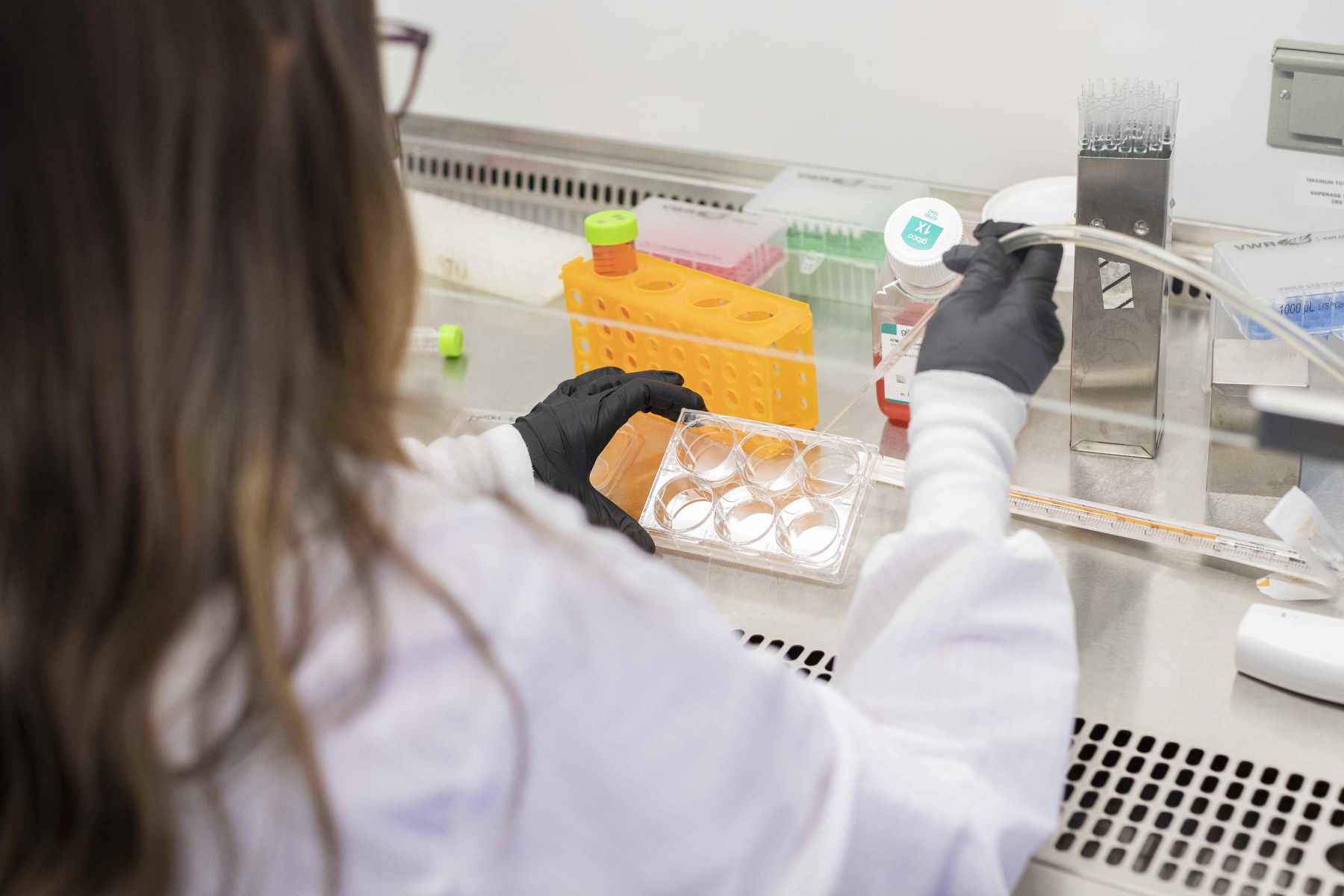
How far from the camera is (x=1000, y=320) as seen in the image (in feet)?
3.14

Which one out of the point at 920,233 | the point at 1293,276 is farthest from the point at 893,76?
the point at 1293,276

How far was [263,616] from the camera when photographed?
0.50 meters

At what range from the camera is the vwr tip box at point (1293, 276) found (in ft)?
3.52

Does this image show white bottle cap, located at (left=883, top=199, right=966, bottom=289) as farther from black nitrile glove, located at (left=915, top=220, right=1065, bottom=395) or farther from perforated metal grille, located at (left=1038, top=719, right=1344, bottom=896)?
perforated metal grille, located at (left=1038, top=719, right=1344, bottom=896)

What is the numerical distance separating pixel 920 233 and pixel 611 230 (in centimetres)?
34

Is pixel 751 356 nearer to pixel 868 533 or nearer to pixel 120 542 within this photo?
pixel 868 533

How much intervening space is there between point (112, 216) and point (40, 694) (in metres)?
0.21

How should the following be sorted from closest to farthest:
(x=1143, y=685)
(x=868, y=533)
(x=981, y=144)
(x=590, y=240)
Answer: (x=1143, y=685) → (x=868, y=533) → (x=590, y=240) → (x=981, y=144)

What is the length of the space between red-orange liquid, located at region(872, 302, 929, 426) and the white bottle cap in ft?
0.12

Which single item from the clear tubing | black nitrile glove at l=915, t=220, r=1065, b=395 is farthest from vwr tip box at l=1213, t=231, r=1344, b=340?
black nitrile glove at l=915, t=220, r=1065, b=395

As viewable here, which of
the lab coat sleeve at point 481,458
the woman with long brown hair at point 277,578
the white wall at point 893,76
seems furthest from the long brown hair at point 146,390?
the white wall at point 893,76

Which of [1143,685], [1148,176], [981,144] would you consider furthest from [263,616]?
[981,144]

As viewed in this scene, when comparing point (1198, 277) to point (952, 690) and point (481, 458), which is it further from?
point (481, 458)

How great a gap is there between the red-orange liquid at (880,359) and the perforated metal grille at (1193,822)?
18.3 inches
